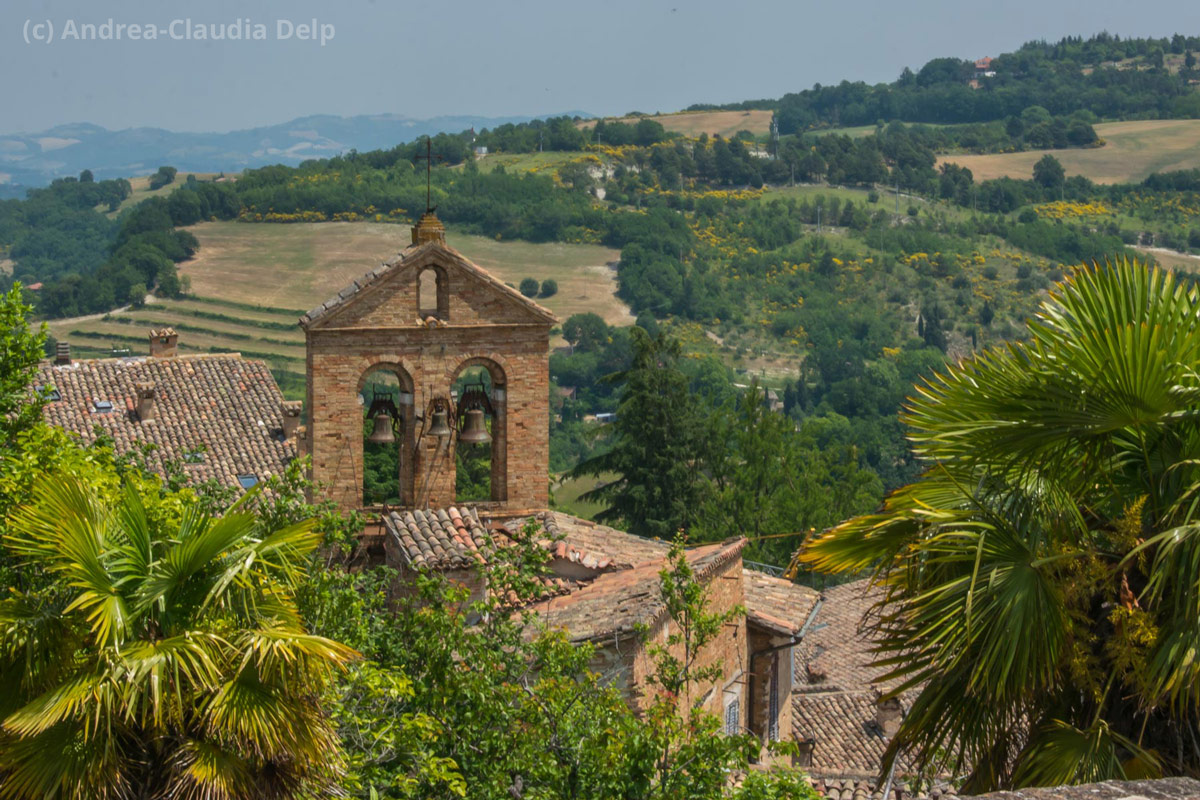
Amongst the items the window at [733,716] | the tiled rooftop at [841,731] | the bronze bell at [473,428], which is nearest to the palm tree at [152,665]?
the bronze bell at [473,428]

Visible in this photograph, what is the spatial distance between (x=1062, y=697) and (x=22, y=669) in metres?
4.88

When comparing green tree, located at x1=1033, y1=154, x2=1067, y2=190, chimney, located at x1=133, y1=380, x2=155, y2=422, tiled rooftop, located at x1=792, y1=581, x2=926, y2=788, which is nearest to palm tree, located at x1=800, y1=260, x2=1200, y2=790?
tiled rooftop, located at x1=792, y1=581, x2=926, y2=788

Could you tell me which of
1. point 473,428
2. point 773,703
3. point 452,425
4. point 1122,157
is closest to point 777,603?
point 773,703

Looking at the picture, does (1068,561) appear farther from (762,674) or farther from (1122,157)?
(1122,157)

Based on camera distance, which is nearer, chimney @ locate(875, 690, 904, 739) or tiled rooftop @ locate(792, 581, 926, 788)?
tiled rooftop @ locate(792, 581, 926, 788)

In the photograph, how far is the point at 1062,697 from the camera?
7.52 meters

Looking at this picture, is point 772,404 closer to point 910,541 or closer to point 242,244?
point 242,244

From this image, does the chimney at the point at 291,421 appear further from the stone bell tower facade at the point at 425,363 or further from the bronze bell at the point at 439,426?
the bronze bell at the point at 439,426

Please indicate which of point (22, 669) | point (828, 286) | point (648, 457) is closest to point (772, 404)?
point (828, 286)

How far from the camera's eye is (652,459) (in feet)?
141

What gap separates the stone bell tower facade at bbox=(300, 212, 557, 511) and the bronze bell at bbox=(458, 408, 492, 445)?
0.14m

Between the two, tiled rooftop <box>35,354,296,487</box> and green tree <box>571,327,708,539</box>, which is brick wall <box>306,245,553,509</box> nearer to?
tiled rooftop <box>35,354,296,487</box>

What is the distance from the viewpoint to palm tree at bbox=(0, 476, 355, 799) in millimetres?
7020

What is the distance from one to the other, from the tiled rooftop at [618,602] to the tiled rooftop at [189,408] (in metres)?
15.0
